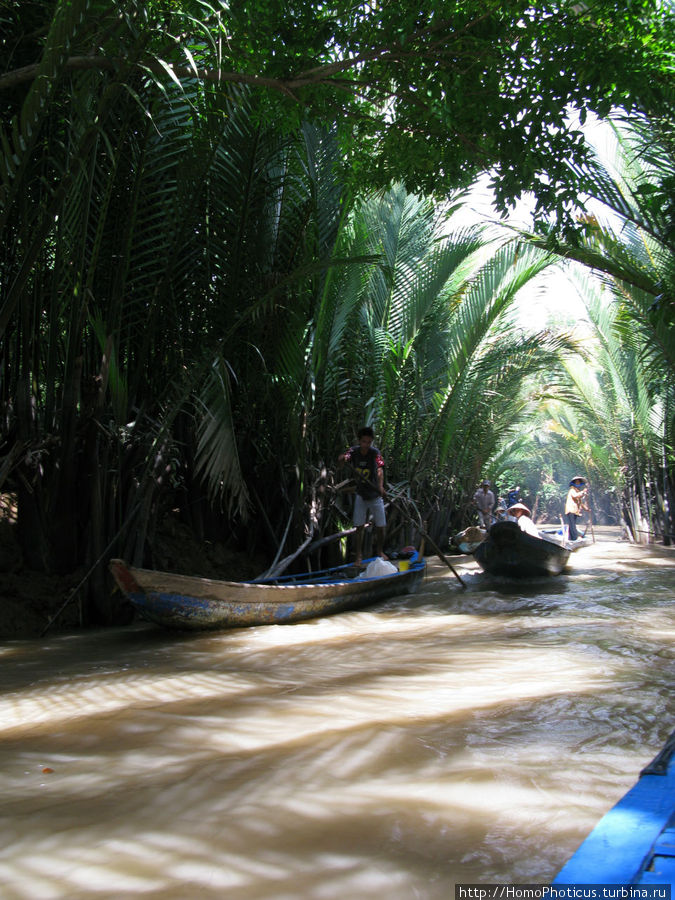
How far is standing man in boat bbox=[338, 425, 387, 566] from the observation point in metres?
8.39

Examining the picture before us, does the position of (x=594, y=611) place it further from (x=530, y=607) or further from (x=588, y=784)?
(x=588, y=784)

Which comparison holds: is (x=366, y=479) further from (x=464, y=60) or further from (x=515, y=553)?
(x=464, y=60)

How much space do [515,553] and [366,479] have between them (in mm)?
2213

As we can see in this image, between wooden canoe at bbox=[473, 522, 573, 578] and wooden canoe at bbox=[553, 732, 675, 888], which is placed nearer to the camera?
wooden canoe at bbox=[553, 732, 675, 888]

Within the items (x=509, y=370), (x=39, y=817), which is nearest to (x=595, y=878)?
(x=39, y=817)

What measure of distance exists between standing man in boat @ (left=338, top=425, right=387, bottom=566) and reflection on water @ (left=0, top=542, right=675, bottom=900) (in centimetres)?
272

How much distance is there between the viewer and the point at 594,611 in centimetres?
722

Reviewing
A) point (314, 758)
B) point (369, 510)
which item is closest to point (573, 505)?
point (369, 510)

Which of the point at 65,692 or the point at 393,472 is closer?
the point at 65,692

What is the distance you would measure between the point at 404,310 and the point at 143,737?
771 centimetres

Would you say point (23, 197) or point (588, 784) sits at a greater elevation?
point (23, 197)

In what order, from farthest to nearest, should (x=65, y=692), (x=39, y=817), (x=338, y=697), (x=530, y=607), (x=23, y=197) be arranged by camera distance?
1. (x=530, y=607)
2. (x=23, y=197)
3. (x=65, y=692)
4. (x=338, y=697)
5. (x=39, y=817)

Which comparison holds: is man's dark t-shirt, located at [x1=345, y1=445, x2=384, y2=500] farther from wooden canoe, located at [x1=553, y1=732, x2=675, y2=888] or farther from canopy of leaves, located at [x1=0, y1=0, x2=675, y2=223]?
wooden canoe, located at [x1=553, y1=732, x2=675, y2=888]

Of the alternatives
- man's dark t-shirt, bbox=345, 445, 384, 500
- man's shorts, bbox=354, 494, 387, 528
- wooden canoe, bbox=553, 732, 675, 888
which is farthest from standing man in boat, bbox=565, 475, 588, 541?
wooden canoe, bbox=553, 732, 675, 888
